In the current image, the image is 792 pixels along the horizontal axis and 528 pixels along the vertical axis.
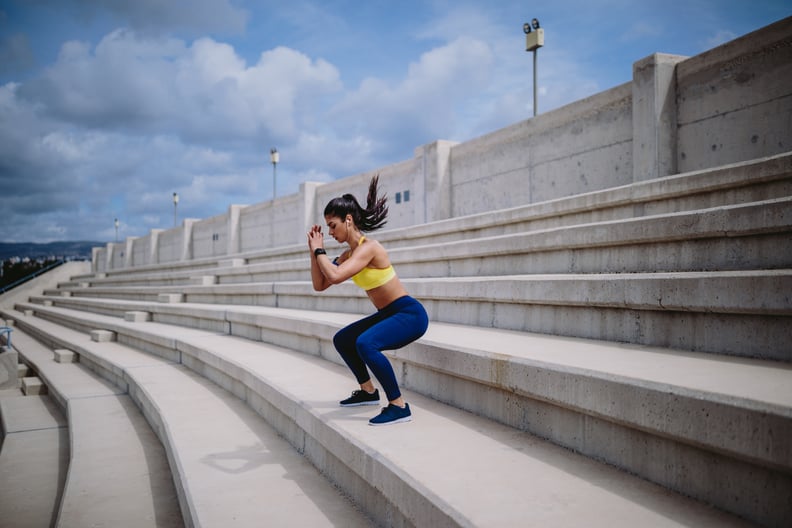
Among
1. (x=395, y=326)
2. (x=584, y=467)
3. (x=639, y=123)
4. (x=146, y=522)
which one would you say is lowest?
(x=146, y=522)

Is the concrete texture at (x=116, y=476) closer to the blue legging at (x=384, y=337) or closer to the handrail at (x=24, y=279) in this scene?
the blue legging at (x=384, y=337)

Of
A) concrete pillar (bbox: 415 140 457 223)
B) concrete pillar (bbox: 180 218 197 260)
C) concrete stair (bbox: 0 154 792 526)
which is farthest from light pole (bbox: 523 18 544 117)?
concrete pillar (bbox: 180 218 197 260)

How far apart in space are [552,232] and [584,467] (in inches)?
107

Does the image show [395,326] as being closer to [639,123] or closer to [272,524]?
[272,524]

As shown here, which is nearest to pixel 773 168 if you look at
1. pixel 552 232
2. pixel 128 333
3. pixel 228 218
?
pixel 552 232

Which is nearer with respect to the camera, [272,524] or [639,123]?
[272,524]

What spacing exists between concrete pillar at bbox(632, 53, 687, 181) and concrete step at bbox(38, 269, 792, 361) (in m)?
4.37

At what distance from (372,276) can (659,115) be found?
20.6ft

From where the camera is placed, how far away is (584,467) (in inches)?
89.5

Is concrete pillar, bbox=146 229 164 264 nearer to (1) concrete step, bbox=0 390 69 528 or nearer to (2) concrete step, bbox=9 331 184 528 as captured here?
(1) concrete step, bbox=0 390 69 528

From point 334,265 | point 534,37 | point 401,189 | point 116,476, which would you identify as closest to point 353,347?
point 334,265

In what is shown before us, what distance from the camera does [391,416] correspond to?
2910mm

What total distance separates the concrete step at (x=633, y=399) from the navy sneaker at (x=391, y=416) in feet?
1.40

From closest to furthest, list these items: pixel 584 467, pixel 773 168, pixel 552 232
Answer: pixel 584 467, pixel 773 168, pixel 552 232
